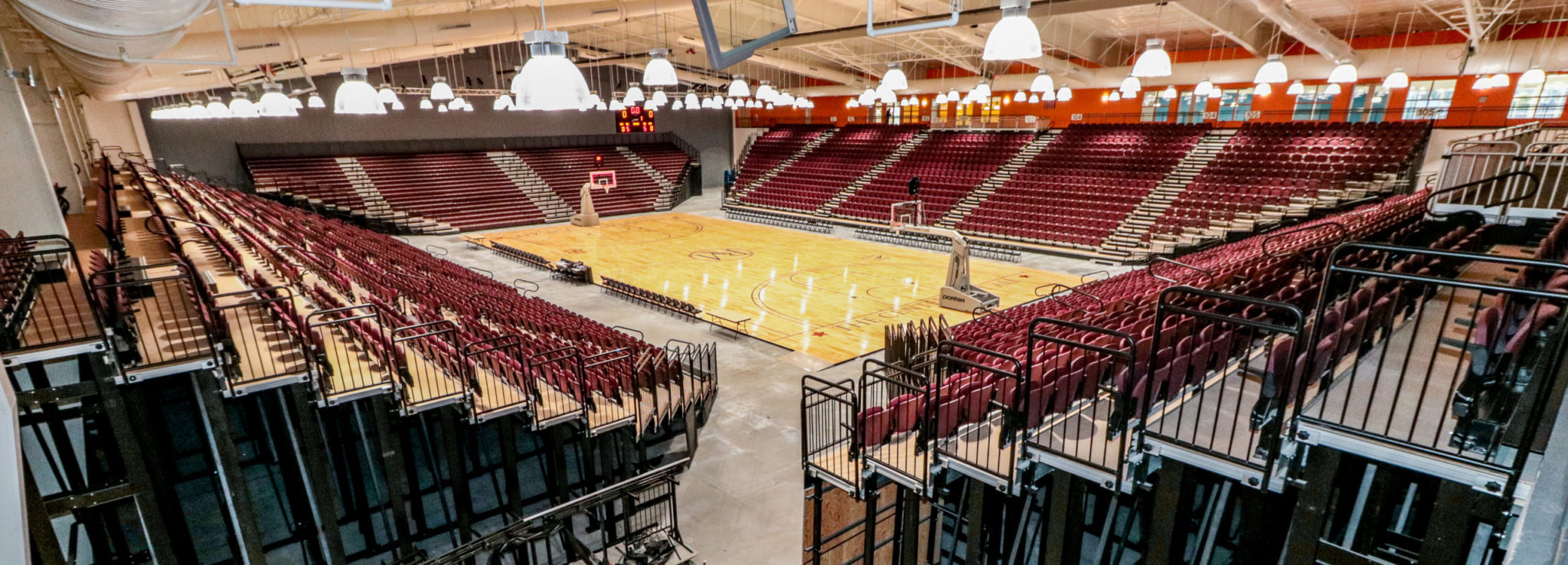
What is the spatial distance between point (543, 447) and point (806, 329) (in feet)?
18.6

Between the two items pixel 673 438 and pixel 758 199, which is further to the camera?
pixel 758 199

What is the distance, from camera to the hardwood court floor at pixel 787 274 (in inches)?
510

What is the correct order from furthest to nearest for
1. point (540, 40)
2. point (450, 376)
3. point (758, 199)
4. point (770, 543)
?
point (758, 199) → point (450, 376) → point (770, 543) → point (540, 40)

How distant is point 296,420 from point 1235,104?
88.1 feet

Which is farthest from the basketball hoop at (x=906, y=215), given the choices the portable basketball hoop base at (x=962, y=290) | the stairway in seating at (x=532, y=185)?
the stairway in seating at (x=532, y=185)

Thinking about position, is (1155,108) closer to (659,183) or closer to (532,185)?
(659,183)

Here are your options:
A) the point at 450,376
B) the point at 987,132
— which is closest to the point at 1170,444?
the point at 450,376

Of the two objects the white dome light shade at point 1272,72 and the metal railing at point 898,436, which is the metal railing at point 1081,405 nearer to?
the metal railing at point 898,436

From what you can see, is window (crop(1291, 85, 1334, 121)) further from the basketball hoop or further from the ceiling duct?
the ceiling duct

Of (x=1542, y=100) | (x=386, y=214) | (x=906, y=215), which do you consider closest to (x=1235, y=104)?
(x=1542, y=100)

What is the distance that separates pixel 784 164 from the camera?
30.8 m

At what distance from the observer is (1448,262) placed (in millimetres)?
6348

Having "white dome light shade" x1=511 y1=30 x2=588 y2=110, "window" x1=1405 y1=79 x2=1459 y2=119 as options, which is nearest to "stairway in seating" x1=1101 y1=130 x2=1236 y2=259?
"window" x1=1405 y1=79 x2=1459 y2=119

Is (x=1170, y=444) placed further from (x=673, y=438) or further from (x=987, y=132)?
(x=987, y=132)
